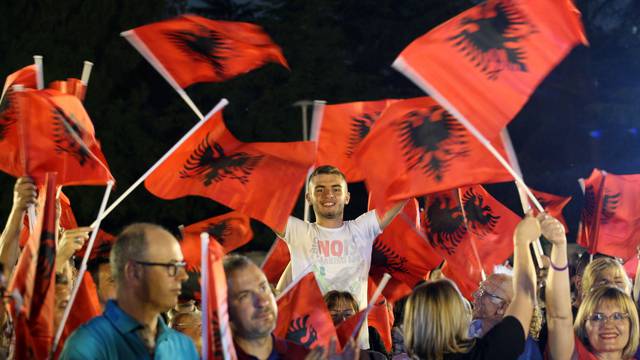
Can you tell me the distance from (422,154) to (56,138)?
81.5 inches

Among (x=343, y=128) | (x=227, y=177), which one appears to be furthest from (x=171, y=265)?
(x=343, y=128)

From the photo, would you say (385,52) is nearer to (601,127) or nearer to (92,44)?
(601,127)

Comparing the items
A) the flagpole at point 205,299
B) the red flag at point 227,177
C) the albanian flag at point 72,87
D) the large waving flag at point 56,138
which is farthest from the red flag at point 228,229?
the flagpole at point 205,299

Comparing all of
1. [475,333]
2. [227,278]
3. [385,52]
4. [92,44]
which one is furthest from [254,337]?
[385,52]

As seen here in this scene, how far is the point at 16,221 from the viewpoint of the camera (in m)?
5.87

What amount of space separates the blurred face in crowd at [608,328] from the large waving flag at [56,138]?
272 cm

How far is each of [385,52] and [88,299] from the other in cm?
2652

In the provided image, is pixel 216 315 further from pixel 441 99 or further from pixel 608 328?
pixel 608 328

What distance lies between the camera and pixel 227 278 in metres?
5.18

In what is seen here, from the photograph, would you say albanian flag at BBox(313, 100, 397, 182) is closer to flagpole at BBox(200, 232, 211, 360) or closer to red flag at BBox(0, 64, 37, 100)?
red flag at BBox(0, 64, 37, 100)

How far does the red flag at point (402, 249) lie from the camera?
8.88 meters

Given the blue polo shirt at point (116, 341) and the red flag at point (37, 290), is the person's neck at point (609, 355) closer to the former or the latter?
the blue polo shirt at point (116, 341)

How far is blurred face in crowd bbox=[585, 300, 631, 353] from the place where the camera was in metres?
6.12

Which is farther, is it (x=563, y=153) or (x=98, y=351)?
(x=563, y=153)
